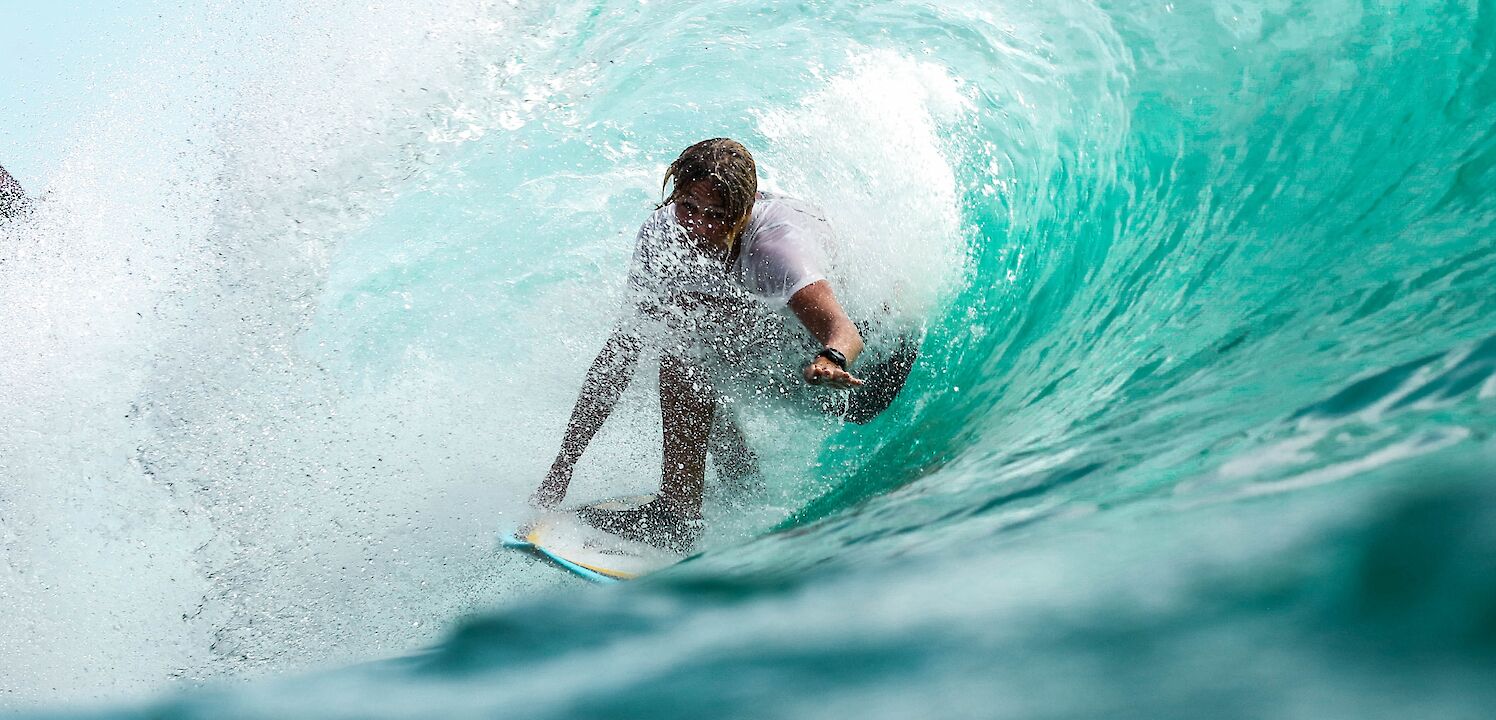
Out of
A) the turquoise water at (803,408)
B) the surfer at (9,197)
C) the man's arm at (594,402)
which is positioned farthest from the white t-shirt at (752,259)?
the surfer at (9,197)

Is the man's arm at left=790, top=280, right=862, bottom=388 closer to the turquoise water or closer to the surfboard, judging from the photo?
the turquoise water

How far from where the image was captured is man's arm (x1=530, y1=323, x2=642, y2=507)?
9.30 ft

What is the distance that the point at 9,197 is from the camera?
4.09 metres

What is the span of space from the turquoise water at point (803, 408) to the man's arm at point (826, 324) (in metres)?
0.34

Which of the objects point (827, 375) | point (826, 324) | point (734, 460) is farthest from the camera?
point (734, 460)

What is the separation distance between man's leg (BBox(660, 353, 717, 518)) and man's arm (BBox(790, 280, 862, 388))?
0.44 meters

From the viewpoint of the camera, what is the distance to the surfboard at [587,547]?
2691 mm

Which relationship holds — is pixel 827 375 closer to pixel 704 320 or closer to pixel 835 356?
pixel 835 356

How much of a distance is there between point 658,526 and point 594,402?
16.7 inches

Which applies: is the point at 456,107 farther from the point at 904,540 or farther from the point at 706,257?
the point at 904,540

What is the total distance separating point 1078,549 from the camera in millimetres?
763

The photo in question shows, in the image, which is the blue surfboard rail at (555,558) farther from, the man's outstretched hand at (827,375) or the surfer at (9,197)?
the surfer at (9,197)

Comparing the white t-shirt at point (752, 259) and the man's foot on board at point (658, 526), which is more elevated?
the white t-shirt at point (752, 259)

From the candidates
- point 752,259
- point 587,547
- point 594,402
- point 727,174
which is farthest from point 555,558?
point 727,174
